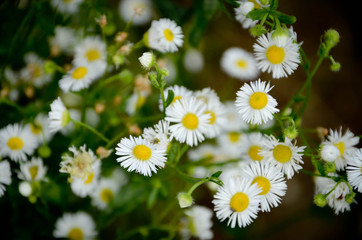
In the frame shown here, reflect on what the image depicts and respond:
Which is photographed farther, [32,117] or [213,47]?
[213,47]

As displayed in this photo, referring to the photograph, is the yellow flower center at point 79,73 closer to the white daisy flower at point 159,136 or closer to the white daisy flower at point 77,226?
the white daisy flower at point 159,136

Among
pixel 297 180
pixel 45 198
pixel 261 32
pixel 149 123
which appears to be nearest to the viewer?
pixel 261 32

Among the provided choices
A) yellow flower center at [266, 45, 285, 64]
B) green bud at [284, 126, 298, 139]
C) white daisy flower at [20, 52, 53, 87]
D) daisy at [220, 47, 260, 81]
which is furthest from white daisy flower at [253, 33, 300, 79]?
white daisy flower at [20, 52, 53, 87]

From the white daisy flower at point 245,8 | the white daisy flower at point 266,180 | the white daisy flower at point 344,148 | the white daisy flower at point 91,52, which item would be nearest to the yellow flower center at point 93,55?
the white daisy flower at point 91,52

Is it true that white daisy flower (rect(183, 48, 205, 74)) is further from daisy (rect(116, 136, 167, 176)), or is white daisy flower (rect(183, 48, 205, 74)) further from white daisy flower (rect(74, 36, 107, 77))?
daisy (rect(116, 136, 167, 176))

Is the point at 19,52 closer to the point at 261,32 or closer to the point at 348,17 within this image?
the point at 261,32

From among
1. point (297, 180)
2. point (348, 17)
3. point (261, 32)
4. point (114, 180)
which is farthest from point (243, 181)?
point (348, 17)
